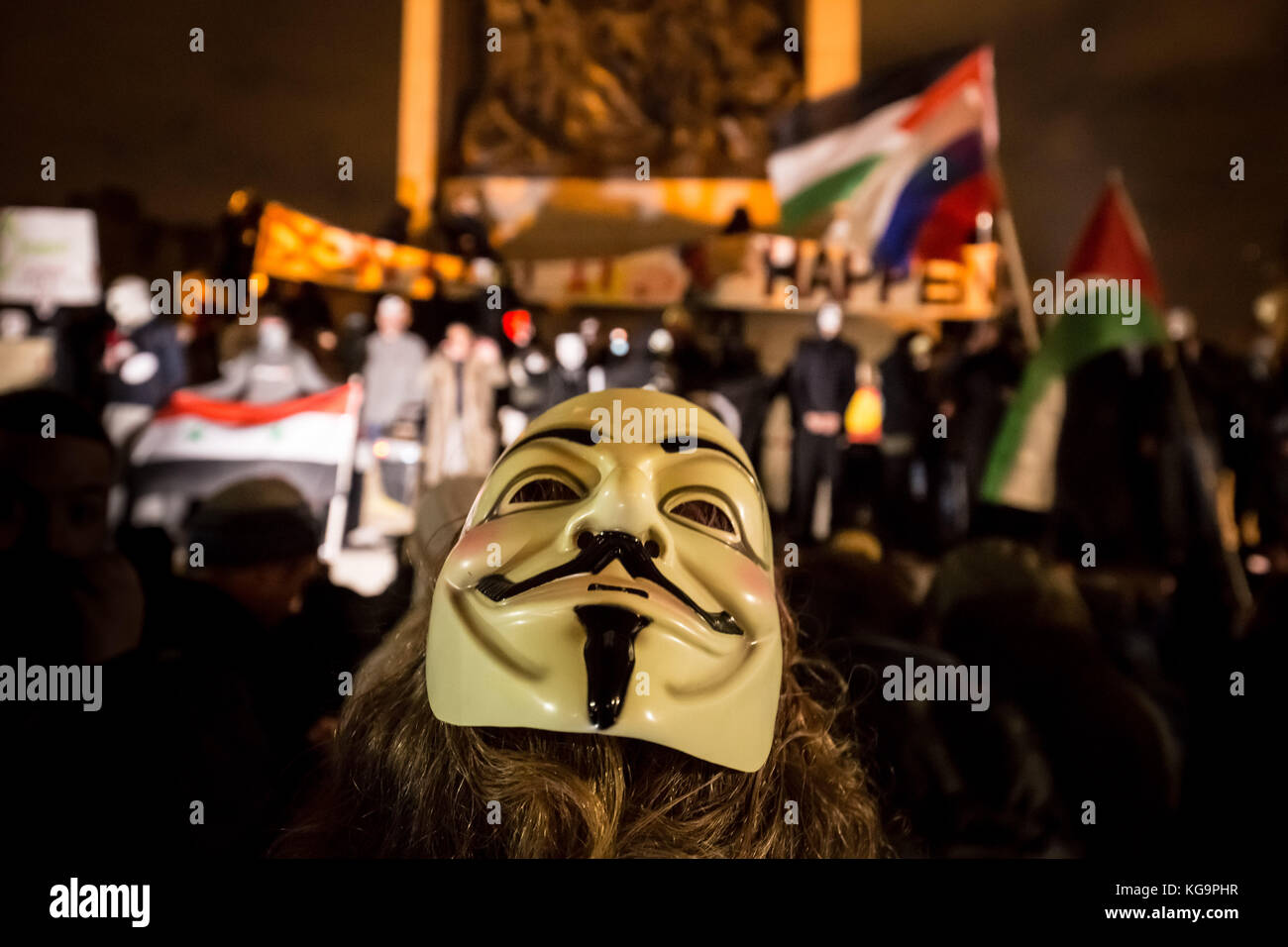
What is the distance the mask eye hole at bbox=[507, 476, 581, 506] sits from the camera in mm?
874

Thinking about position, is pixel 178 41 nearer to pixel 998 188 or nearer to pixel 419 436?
pixel 419 436

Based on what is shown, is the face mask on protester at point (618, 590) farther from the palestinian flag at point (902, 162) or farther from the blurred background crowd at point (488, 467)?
the palestinian flag at point (902, 162)

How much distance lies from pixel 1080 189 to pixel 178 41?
203 cm

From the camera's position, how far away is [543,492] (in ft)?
2.96

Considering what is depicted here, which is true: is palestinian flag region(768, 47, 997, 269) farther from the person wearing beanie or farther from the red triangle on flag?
the person wearing beanie

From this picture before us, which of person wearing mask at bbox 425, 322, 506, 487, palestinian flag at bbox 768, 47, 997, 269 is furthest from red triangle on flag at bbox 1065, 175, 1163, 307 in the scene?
person wearing mask at bbox 425, 322, 506, 487

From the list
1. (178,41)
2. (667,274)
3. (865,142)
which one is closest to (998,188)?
(865,142)

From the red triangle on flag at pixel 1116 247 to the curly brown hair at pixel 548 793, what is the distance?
1.41m

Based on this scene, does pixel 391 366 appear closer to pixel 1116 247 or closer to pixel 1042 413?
pixel 1042 413

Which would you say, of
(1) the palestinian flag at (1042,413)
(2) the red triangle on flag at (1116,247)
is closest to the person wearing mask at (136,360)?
(1) the palestinian flag at (1042,413)

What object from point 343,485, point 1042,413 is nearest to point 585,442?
point 343,485

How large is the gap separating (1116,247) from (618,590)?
165 centimetres
